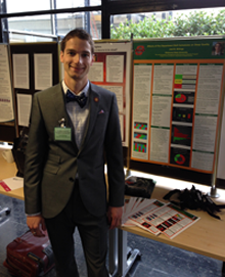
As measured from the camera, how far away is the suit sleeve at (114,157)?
1409 mm

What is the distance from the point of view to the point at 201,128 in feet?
6.28

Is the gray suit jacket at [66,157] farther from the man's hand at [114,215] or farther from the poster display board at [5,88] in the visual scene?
the poster display board at [5,88]

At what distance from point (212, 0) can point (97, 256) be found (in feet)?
6.67

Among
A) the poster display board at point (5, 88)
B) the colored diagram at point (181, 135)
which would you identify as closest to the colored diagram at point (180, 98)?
the colored diagram at point (181, 135)

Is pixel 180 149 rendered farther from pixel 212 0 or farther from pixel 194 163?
pixel 212 0

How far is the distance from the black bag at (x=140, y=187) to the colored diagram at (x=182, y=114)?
0.54 metres

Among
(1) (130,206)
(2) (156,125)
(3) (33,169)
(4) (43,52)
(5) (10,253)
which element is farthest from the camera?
(4) (43,52)

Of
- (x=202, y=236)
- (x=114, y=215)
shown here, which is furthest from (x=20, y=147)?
(x=202, y=236)

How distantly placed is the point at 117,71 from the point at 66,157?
107cm

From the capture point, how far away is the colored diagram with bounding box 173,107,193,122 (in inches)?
76.0

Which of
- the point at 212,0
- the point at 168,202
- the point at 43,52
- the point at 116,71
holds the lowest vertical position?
the point at 168,202

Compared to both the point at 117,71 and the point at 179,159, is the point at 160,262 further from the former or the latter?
the point at 117,71

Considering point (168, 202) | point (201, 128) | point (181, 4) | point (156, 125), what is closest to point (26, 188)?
point (168, 202)

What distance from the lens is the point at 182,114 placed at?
196 centimetres
